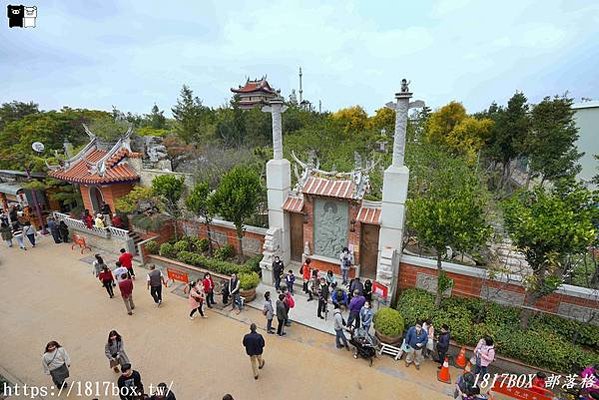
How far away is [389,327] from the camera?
24.9 ft

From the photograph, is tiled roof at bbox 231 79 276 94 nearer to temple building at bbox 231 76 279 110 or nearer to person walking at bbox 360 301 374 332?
temple building at bbox 231 76 279 110

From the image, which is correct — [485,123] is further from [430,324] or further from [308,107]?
[430,324]

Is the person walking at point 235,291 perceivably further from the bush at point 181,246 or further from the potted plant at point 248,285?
the bush at point 181,246

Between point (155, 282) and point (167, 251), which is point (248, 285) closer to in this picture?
point (155, 282)

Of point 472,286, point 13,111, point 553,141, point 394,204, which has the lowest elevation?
point 472,286

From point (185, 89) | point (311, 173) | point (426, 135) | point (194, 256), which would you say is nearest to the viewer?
point (311, 173)

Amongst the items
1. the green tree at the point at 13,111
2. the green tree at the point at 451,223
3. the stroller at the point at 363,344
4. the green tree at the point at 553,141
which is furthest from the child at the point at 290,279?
the green tree at the point at 13,111

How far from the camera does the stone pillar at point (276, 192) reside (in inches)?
414

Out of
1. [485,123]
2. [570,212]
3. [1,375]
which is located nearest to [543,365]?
[570,212]

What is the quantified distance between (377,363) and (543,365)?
3.67m

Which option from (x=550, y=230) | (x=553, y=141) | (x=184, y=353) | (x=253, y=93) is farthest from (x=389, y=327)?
(x=253, y=93)

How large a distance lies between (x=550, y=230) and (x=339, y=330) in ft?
17.0

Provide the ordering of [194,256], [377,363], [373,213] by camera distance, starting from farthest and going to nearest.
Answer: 1. [194,256]
2. [373,213]
3. [377,363]

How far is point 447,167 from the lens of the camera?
1402 centimetres
